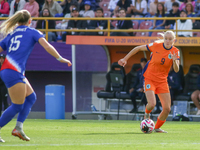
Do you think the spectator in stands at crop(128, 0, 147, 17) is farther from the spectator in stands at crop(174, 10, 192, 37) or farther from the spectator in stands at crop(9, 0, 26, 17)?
the spectator in stands at crop(9, 0, 26, 17)

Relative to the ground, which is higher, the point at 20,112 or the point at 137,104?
the point at 20,112

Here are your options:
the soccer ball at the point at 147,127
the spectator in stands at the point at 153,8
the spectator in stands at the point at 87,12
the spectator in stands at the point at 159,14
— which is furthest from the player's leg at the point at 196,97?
the spectator in stands at the point at 87,12

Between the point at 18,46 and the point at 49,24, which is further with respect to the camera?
the point at 49,24

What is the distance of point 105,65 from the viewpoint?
16.1 meters

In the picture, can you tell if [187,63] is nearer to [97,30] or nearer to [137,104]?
[137,104]

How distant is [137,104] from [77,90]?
2.42m

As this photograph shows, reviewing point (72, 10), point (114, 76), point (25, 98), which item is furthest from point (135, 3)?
point (25, 98)

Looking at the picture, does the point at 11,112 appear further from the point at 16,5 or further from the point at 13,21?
the point at 16,5

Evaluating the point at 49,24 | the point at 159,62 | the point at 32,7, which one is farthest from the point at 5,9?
the point at 159,62

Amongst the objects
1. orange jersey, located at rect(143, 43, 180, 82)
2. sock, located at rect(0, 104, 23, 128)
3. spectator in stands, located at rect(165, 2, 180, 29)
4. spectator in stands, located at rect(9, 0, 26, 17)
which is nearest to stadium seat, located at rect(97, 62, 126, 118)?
spectator in stands, located at rect(165, 2, 180, 29)

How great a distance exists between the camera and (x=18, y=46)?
603 cm

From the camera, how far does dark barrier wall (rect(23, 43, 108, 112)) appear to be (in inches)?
610

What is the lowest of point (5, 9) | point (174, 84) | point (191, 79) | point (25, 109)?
point (174, 84)

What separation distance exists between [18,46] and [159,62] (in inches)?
134
